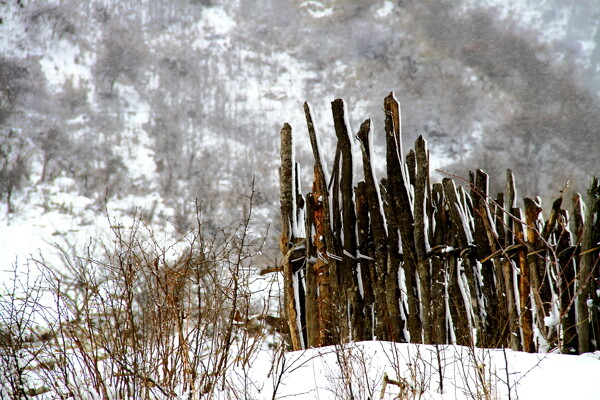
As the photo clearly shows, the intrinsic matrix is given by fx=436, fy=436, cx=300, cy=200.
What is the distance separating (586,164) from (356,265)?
20.1 metres

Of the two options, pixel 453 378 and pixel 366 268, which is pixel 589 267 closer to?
pixel 453 378

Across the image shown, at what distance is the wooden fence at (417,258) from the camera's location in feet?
9.67

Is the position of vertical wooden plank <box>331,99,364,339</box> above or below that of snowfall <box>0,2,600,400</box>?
above

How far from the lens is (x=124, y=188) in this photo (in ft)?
83.4

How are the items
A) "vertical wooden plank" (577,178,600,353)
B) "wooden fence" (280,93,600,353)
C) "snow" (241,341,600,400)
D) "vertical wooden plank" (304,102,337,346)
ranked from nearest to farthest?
"snow" (241,341,600,400) → "vertical wooden plank" (577,178,600,353) → "wooden fence" (280,93,600,353) → "vertical wooden plank" (304,102,337,346)

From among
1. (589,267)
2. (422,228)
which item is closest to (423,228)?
(422,228)

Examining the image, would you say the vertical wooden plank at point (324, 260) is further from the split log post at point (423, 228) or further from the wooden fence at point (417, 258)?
the split log post at point (423, 228)

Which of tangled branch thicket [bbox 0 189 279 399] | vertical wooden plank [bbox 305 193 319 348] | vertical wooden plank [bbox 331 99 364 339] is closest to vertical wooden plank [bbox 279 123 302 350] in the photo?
vertical wooden plank [bbox 305 193 319 348]

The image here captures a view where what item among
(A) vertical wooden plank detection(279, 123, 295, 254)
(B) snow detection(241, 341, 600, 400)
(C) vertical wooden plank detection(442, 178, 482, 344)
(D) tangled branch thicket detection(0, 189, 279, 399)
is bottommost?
(B) snow detection(241, 341, 600, 400)

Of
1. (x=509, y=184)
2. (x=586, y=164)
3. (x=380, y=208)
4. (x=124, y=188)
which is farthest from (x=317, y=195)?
(x=124, y=188)

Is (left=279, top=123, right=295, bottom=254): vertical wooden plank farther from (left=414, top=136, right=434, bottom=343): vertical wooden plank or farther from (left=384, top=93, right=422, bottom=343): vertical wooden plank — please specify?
(left=414, top=136, right=434, bottom=343): vertical wooden plank

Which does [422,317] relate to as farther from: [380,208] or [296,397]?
[296,397]

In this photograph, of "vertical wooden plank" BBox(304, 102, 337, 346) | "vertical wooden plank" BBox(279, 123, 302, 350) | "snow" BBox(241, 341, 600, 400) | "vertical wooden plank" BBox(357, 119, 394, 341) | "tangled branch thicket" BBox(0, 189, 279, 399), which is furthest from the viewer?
"vertical wooden plank" BBox(279, 123, 302, 350)

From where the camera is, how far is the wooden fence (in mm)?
2947
